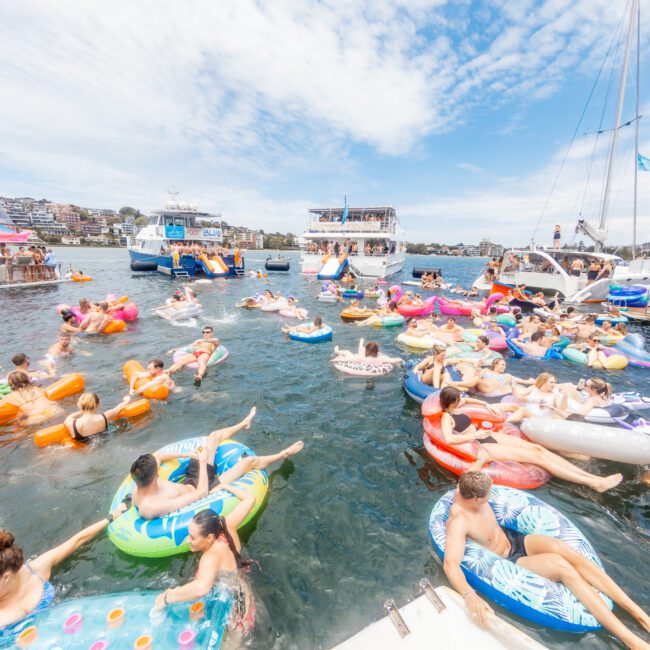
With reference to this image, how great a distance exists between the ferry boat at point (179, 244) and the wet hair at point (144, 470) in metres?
27.2

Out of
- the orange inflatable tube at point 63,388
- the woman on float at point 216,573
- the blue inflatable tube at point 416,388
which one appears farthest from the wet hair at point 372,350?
the orange inflatable tube at point 63,388

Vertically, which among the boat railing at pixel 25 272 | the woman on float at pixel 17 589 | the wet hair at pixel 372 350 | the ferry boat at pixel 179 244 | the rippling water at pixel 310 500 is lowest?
the rippling water at pixel 310 500

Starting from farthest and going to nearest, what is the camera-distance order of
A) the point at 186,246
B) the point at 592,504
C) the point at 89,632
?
the point at 186,246 < the point at 592,504 < the point at 89,632

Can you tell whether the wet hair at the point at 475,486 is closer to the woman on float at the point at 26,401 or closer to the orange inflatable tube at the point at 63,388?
the woman on float at the point at 26,401

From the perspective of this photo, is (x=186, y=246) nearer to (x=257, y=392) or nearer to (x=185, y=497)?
(x=257, y=392)

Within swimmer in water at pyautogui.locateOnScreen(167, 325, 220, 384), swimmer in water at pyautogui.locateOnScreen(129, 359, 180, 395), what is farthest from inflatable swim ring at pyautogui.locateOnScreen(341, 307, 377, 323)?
swimmer in water at pyautogui.locateOnScreen(129, 359, 180, 395)

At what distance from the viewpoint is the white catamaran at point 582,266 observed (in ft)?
70.3

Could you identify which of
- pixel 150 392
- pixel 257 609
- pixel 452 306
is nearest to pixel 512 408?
pixel 257 609

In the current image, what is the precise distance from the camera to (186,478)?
487 centimetres

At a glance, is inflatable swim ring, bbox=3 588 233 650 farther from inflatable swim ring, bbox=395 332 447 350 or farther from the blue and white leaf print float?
inflatable swim ring, bbox=395 332 447 350

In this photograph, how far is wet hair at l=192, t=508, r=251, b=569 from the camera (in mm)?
3033

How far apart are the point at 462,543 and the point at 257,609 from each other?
2.19 metres

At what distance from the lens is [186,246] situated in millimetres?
32781

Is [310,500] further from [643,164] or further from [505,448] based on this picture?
[643,164]
